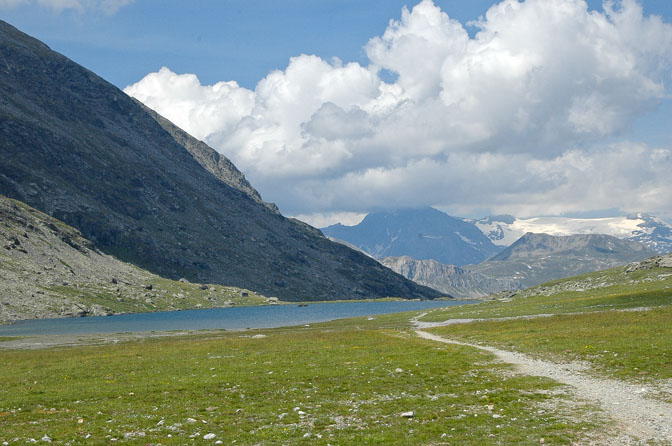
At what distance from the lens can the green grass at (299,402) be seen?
71.2ft

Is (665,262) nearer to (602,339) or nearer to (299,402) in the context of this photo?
(602,339)

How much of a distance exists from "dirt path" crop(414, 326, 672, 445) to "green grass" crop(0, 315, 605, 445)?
1.30 meters

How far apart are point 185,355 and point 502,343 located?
114 feet

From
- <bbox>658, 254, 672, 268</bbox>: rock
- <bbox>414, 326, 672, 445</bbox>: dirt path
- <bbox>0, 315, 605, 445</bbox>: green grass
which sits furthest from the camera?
<bbox>658, 254, 672, 268</bbox>: rock

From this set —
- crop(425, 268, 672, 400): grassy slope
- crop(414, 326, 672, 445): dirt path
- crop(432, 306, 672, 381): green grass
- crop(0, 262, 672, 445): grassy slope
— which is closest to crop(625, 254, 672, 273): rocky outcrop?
crop(425, 268, 672, 400): grassy slope

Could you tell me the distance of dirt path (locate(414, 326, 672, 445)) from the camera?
66.9 ft

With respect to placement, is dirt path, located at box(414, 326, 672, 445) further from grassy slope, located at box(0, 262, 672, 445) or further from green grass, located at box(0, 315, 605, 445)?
green grass, located at box(0, 315, 605, 445)

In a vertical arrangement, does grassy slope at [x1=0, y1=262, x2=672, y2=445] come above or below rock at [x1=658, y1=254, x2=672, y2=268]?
below

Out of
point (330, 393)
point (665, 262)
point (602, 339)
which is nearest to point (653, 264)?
point (665, 262)

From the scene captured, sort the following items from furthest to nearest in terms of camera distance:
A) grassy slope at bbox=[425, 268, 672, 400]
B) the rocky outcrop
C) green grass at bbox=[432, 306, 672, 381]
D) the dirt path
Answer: the rocky outcrop → green grass at bbox=[432, 306, 672, 381] → grassy slope at bbox=[425, 268, 672, 400] → the dirt path

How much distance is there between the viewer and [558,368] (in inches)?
1412

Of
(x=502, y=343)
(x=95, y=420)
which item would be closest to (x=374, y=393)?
(x=95, y=420)

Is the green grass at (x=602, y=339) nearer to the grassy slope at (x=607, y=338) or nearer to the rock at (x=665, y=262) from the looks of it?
the grassy slope at (x=607, y=338)

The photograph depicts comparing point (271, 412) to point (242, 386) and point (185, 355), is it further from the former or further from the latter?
point (185, 355)
